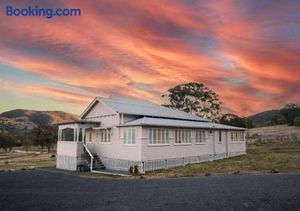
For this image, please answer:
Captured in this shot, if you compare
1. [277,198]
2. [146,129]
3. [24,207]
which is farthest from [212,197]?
[146,129]

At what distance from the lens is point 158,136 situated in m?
25.1

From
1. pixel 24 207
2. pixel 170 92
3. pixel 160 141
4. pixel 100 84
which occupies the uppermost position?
pixel 170 92

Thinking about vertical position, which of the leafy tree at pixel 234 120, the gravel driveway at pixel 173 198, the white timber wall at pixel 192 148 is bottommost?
the gravel driveway at pixel 173 198

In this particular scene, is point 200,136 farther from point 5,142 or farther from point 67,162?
point 5,142

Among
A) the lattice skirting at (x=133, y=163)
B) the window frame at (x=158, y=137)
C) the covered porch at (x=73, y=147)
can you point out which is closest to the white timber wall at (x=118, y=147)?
the lattice skirting at (x=133, y=163)

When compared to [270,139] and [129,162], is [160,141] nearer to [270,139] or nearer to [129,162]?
[129,162]

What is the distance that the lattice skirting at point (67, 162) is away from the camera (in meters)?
26.6

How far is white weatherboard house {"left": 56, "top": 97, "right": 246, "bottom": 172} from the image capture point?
947 inches

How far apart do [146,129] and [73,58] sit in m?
11.1

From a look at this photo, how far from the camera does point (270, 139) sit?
57.0 meters

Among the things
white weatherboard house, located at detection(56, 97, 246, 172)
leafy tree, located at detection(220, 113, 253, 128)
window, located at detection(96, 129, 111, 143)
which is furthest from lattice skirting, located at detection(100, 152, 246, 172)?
leafy tree, located at detection(220, 113, 253, 128)

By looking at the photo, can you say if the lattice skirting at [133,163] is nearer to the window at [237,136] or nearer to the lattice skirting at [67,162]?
the lattice skirting at [67,162]

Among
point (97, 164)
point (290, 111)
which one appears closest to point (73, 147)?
point (97, 164)

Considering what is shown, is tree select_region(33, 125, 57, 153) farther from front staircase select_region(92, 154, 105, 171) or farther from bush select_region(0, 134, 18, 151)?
front staircase select_region(92, 154, 105, 171)
